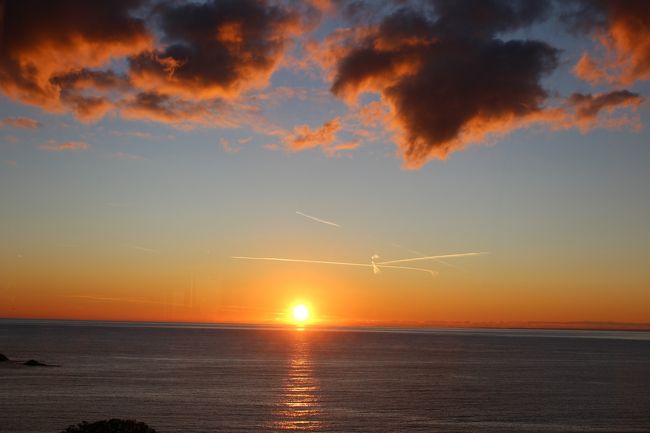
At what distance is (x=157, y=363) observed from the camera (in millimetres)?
127375

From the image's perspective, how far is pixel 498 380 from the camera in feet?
336

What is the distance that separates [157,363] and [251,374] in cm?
3154

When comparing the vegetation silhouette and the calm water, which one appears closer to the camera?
the vegetation silhouette

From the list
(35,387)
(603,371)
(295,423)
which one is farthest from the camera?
(603,371)

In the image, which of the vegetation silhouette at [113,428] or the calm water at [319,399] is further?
the calm water at [319,399]

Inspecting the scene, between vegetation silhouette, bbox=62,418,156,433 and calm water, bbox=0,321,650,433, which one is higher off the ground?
vegetation silhouette, bbox=62,418,156,433

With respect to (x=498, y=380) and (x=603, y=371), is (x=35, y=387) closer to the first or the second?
(x=498, y=380)

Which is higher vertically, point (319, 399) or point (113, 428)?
point (113, 428)

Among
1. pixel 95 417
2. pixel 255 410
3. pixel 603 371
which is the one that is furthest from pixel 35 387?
pixel 603 371

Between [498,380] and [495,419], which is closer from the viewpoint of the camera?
[495,419]

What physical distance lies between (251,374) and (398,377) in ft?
75.4

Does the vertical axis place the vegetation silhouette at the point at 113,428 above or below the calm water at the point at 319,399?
above

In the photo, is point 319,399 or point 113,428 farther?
point 319,399

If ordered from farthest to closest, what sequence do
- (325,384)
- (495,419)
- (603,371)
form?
1. (603,371)
2. (325,384)
3. (495,419)
